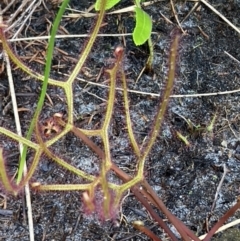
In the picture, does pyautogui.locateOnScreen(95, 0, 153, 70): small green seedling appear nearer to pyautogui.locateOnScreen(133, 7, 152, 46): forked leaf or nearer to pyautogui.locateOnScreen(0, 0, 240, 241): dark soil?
pyautogui.locateOnScreen(133, 7, 152, 46): forked leaf

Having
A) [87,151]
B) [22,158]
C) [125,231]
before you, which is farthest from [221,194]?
[22,158]

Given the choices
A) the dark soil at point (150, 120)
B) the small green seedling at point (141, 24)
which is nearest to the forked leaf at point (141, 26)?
the small green seedling at point (141, 24)

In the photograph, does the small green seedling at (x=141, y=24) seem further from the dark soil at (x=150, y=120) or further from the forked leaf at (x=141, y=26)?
the dark soil at (x=150, y=120)

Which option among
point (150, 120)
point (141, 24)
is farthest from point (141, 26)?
point (150, 120)

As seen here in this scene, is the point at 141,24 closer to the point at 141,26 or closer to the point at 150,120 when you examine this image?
the point at 141,26

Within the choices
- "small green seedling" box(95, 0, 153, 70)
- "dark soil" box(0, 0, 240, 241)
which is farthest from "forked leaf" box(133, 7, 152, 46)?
"dark soil" box(0, 0, 240, 241)
